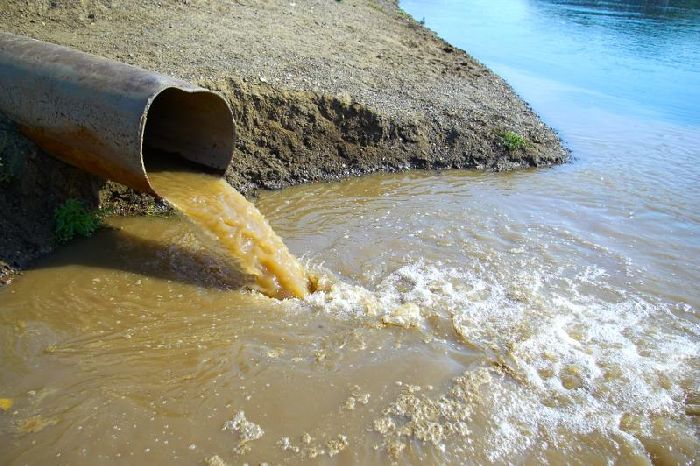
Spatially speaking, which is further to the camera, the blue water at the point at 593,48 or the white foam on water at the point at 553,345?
the blue water at the point at 593,48

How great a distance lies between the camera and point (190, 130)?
6617mm

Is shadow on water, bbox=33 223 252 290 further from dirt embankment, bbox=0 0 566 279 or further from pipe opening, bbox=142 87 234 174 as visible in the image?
pipe opening, bbox=142 87 234 174

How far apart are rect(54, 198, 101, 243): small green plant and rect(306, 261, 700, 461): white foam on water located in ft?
8.76

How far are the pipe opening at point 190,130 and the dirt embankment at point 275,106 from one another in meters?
0.70

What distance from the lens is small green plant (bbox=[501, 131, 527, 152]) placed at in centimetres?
972

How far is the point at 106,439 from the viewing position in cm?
382

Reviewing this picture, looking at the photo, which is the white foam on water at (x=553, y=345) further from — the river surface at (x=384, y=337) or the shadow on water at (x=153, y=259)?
the shadow on water at (x=153, y=259)

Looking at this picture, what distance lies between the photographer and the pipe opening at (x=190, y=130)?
6254 mm

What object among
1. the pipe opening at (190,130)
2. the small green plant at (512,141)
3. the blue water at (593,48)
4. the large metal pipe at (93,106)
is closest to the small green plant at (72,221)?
the large metal pipe at (93,106)

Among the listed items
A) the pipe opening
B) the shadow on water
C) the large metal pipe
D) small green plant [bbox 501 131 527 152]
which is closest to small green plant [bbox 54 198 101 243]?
the shadow on water

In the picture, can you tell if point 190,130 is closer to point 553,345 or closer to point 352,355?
point 352,355

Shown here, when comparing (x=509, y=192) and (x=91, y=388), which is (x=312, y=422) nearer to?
(x=91, y=388)

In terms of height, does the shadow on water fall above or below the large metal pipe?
below

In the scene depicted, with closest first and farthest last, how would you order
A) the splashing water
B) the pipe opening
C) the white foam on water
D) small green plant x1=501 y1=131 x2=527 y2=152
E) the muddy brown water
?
the muddy brown water
the white foam on water
the splashing water
the pipe opening
small green plant x1=501 y1=131 x2=527 y2=152
